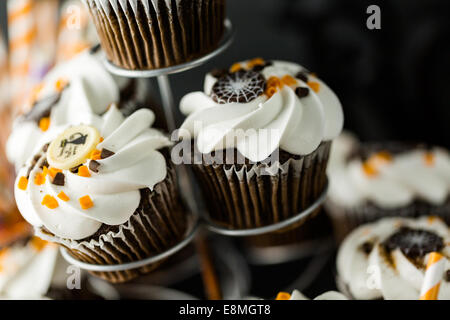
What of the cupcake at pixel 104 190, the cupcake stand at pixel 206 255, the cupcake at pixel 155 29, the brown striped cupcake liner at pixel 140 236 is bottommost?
the cupcake stand at pixel 206 255

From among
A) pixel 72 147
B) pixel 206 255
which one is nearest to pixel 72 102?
pixel 72 147

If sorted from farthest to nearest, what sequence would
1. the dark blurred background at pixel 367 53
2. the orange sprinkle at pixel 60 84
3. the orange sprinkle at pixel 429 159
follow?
the dark blurred background at pixel 367 53 < the orange sprinkle at pixel 429 159 < the orange sprinkle at pixel 60 84

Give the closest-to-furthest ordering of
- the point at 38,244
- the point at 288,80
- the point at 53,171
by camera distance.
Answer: the point at 53,171, the point at 288,80, the point at 38,244

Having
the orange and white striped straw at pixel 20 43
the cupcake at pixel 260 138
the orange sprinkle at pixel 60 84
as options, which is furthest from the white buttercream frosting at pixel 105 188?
the orange and white striped straw at pixel 20 43

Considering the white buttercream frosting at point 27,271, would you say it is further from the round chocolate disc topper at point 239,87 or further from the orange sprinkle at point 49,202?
the round chocolate disc topper at point 239,87

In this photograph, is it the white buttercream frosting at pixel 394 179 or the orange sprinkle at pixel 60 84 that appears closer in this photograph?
the orange sprinkle at pixel 60 84

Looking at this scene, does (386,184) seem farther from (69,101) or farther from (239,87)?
(69,101)
